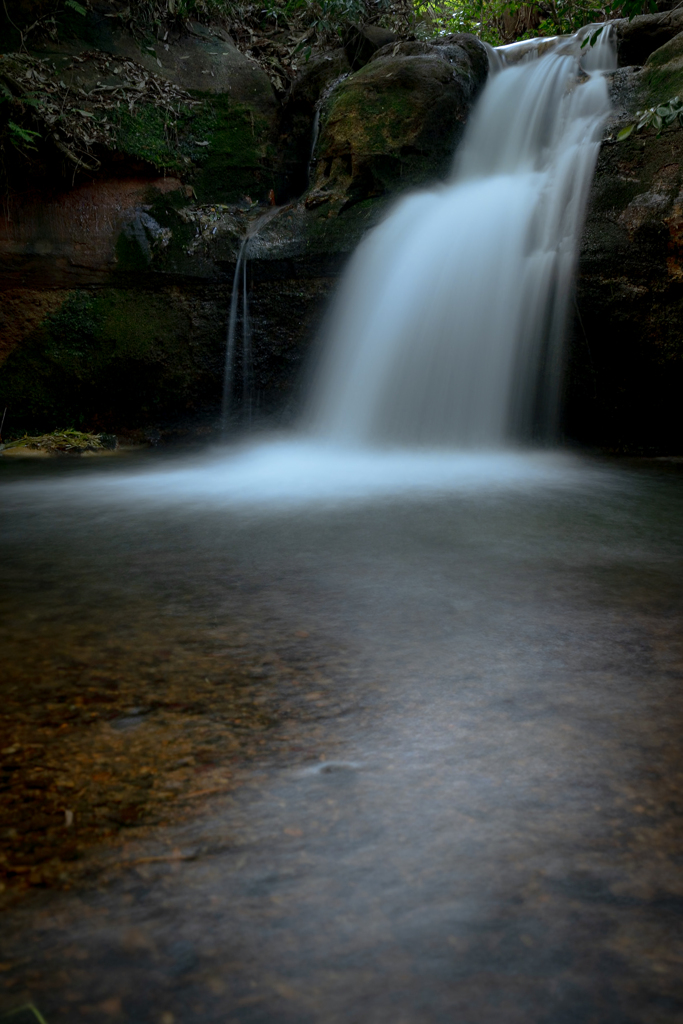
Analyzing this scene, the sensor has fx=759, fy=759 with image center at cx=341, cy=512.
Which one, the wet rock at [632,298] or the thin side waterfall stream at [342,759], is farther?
the wet rock at [632,298]

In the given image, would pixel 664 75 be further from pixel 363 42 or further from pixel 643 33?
pixel 363 42

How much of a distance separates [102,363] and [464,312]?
9.40 feet

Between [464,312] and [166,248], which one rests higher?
[166,248]

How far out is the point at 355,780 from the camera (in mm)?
1289

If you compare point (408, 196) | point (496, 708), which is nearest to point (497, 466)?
point (408, 196)

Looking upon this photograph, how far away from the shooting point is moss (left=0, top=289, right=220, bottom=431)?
235 inches

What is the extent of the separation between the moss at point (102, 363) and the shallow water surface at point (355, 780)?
136 inches

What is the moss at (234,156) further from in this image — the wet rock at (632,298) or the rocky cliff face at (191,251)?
the wet rock at (632,298)

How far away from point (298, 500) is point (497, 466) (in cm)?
157

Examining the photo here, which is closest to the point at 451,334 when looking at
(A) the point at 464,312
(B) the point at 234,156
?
(A) the point at 464,312

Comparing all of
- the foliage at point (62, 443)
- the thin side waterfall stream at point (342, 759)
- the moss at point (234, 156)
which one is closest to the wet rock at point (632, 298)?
the thin side waterfall stream at point (342, 759)

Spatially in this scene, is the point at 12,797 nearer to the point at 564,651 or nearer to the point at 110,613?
the point at 110,613

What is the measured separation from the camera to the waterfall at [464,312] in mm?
5379

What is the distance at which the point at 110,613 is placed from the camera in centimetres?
210
